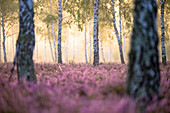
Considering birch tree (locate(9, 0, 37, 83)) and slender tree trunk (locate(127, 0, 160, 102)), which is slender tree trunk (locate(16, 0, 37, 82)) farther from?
slender tree trunk (locate(127, 0, 160, 102))

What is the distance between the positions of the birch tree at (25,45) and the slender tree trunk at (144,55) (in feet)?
9.86

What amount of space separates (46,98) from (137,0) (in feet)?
9.16

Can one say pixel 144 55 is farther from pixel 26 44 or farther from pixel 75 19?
pixel 75 19

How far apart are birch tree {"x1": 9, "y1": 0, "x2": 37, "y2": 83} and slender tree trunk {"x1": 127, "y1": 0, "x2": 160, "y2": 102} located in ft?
9.86

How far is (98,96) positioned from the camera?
3.02 m

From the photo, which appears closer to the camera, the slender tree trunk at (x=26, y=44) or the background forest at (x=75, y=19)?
the slender tree trunk at (x=26, y=44)

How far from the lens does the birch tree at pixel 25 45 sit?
183 inches

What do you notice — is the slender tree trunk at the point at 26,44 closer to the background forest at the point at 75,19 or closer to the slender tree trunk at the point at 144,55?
the slender tree trunk at the point at 144,55

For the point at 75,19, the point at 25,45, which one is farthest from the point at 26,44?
the point at 75,19

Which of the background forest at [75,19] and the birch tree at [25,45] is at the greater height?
the background forest at [75,19]

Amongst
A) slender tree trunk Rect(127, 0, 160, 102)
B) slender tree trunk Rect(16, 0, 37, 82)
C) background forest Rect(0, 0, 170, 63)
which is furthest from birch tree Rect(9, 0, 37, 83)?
background forest Rect(0, 0, 170, 63)

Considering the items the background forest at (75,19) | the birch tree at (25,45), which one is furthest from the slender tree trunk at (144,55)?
the background forest at (75,19)

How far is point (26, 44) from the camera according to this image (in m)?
4.72

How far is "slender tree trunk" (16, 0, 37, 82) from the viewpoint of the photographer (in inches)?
183
